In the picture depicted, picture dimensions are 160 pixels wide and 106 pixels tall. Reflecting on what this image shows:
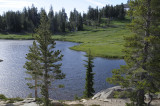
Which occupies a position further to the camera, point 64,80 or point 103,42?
point 103,42

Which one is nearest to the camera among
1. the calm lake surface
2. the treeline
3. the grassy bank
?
the calm lake surface

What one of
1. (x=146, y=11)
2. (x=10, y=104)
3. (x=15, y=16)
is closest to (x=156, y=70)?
(x=146, y=11)

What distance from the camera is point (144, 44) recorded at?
17547 mm

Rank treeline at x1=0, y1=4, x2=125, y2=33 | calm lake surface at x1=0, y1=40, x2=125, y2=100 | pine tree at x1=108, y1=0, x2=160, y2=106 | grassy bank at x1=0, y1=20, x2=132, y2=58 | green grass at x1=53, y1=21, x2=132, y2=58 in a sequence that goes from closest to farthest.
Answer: pine tree at x1=108, y1=0, x2=160, y2=106
calm lake surface at x1=0, y1=40, x2=125, y2=100
green grass at x1=53, y1=21, x2=132, y2=58
grassy bank at x1=0, y1=20, x2=132, y2=58
treeline at x1=0, y1=4, x2=125, y2=33

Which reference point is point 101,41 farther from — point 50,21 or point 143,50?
point 143,50

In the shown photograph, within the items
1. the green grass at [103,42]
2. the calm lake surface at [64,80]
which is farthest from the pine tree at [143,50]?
the green grass at [103,42]

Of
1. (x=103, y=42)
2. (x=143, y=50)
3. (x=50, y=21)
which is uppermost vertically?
(x=50, y=21)

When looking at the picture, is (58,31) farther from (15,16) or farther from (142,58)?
(142,58)

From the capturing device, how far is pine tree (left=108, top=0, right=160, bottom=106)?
54.4 feet

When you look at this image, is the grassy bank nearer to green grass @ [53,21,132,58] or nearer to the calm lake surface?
green grass @ [53,21,132,58]

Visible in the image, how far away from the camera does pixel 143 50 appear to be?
17688 mm

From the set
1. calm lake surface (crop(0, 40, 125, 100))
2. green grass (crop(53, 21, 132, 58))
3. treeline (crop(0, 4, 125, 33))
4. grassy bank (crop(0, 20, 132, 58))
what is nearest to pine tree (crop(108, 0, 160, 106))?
calm lake surface (crop(0, 40, 125, 100))

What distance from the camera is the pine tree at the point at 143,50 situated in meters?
16.6

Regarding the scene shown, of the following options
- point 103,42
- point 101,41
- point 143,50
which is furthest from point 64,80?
point 101,41
